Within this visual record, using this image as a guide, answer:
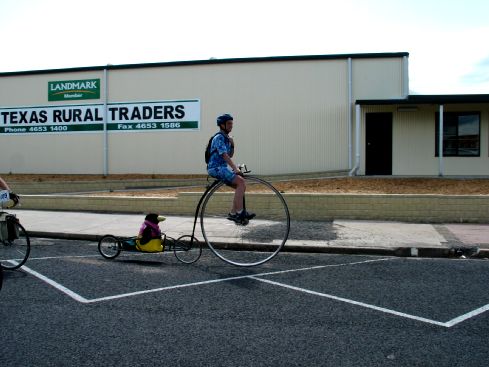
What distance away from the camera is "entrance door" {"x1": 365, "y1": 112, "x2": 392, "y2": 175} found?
20.0m

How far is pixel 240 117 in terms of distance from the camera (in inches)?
813

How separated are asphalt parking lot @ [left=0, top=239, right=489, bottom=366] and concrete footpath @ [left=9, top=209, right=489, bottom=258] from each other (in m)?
0.90

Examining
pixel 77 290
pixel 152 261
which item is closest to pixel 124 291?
pixel 77 290

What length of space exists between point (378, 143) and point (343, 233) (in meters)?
11.0

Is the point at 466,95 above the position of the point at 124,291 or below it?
above

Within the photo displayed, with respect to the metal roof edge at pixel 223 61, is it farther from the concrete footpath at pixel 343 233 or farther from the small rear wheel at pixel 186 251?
the small rear wheel at pixel 186 251

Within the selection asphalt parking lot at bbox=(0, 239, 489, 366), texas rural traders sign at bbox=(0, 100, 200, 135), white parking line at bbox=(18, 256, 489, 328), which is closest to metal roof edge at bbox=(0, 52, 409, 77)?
texas rural traders sign at bbox=(0, 100, 200, 135)

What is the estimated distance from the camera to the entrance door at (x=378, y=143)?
20.0 m

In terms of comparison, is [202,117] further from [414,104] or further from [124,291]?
[124,291]

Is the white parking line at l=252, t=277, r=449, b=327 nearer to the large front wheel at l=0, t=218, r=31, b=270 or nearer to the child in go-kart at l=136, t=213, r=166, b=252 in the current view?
the child in go-kart at l=136, t=213, r=166, b=252

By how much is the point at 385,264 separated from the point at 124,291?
4121 millimetres

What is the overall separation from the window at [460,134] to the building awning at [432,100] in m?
1.58

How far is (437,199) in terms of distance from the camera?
11633 millimetres

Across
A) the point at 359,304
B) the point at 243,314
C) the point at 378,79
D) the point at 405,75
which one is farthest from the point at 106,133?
the point at 359,304
